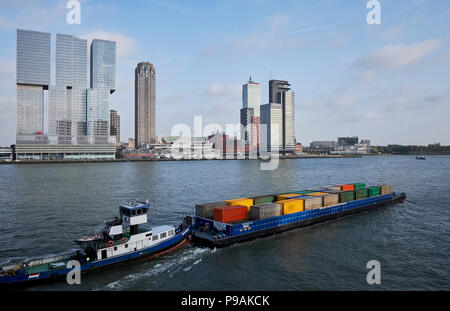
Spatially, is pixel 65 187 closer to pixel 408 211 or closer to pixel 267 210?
pixel 267 210

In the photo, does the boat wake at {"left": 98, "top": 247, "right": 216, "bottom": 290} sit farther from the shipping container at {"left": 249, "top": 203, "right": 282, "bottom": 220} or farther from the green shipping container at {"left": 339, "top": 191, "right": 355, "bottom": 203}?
the green shipping container at {"left": 339, "top": 191, "right": 355, "bottom": 203}

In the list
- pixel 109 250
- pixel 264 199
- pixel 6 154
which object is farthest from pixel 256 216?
pixel 6 154

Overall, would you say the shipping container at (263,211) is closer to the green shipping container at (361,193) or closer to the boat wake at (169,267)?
the boat wake at (169,267)

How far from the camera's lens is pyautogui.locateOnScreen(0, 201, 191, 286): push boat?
22.1 meters

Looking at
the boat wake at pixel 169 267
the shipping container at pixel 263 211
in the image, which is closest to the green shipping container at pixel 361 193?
the shipping container at pixel 263 211

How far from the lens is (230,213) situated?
111ft

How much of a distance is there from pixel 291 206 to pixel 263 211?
18.3ft

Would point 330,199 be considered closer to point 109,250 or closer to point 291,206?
point 291,206

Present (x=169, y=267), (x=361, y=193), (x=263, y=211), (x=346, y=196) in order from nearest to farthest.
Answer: (x=169, y=267), (x=263, y=211), (x=346, y=196), (x=361, y=193)

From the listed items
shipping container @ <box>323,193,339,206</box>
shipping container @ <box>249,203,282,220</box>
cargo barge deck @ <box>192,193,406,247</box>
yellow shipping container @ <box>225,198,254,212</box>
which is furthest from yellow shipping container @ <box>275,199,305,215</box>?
shipping container @ <box>323,193,339,206</box>

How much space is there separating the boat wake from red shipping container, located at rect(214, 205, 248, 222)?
14.0 ft
